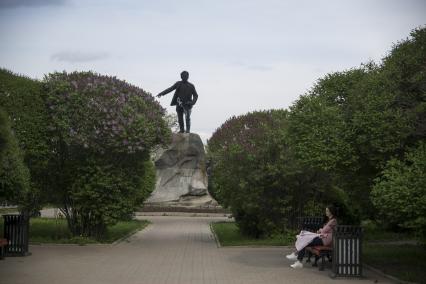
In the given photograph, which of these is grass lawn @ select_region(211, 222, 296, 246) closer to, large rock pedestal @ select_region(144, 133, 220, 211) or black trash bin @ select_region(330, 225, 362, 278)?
black trash bin @ select_region(330, 225, 362, 278)

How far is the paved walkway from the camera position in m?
11.0

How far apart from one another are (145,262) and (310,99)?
502 cm

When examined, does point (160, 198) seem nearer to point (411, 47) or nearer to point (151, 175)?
point (151, 175)

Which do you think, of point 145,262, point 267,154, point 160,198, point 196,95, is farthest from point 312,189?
point 160,198

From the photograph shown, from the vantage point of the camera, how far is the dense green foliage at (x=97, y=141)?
1667 cm

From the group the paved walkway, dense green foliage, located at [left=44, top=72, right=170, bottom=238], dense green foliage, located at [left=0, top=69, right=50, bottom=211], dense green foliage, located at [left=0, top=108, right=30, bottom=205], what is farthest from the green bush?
dense green foliage, located at [left=0, top=69, right=50, bottom=211]

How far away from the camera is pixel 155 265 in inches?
509

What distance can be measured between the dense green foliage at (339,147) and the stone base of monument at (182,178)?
12.8 m

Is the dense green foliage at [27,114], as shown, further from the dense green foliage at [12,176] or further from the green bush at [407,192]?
the green bush at [407,192]

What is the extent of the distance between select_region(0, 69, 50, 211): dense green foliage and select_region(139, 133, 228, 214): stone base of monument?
1396 cm

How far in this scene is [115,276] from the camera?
11.3m

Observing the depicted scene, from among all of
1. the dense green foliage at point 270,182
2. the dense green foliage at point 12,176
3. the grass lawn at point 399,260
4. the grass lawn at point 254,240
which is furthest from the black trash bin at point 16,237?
the grass lawn at point 399,260

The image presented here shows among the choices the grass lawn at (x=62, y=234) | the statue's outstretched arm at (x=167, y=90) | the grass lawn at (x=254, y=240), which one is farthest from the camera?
the statue's outstretched arm at (x=167, y=90)

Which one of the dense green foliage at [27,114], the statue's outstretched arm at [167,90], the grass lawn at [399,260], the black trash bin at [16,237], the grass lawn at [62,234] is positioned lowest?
the grass lawn at [62,234]
